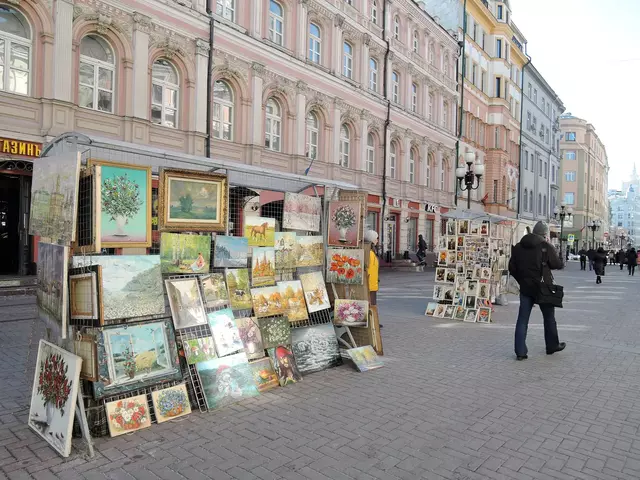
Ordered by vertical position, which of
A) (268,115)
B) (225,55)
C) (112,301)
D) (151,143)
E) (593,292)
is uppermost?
(225,55)

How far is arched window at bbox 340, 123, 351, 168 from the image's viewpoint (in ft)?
81.2

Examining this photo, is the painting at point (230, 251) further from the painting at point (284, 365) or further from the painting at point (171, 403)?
the painting at point (171, 403)

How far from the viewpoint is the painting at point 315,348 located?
6.29m

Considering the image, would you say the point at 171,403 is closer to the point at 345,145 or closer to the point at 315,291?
the point at 315,291

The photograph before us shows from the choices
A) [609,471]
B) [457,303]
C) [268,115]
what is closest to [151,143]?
[268,115]

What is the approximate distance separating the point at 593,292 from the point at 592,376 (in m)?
13.4

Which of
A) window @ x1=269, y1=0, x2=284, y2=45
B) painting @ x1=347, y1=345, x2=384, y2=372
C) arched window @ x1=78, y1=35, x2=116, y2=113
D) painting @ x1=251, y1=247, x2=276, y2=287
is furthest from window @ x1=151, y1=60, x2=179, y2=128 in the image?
painting @ x1=347, y1=345, x2=384, y2=372

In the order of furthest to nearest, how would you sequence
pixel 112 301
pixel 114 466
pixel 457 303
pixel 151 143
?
pixel 151 143, pixel 457 303, pixel 112 301, pixel 114 466

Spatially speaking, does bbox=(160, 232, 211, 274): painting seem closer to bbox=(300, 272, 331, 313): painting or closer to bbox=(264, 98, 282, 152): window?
bbox=(300, 272, 331, 313): painting

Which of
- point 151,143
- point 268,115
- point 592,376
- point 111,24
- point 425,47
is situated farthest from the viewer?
point 425,47

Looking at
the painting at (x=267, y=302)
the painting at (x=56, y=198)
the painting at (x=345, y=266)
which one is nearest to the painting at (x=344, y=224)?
the painting at (x=345, y=266)

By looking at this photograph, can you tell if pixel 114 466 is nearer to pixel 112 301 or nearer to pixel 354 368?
pixel 112 301

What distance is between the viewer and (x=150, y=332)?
4695mm

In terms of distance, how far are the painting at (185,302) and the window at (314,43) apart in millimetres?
19124
